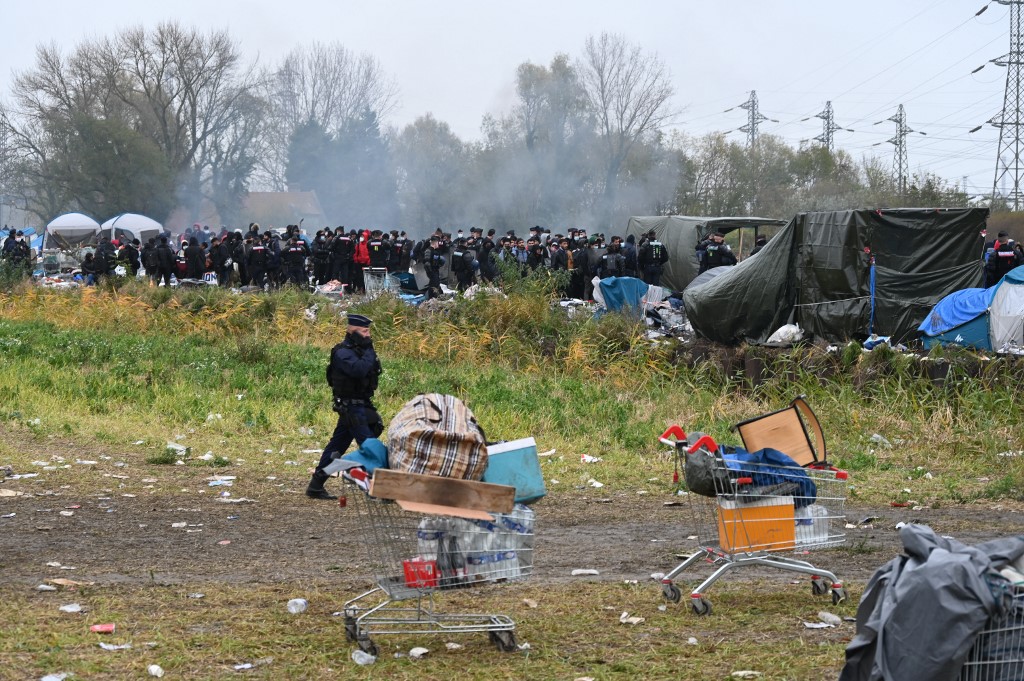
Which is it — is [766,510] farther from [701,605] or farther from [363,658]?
[363,658]

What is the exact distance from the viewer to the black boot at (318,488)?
9.09 m

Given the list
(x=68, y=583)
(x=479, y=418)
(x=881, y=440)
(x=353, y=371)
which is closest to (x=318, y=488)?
(x=353, y=371)

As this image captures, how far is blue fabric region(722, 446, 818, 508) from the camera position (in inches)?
231

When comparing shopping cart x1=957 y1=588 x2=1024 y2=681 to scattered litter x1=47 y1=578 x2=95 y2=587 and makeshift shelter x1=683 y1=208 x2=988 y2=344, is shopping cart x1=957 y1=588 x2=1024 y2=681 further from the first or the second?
makeshift shelter x1=683 y1=208 x2=988 y2=344

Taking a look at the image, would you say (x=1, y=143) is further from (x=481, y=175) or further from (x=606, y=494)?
(x=606, y=494)

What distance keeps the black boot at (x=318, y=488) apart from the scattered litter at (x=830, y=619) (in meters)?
4.59

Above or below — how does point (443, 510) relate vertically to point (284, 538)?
above

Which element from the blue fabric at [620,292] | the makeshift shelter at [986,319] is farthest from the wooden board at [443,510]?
the blue fabric at [620,292]

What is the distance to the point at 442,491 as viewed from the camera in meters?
5.02

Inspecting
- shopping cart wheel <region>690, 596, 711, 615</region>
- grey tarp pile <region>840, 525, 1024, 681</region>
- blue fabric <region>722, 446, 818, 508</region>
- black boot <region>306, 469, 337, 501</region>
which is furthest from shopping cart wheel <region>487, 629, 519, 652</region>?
black boot <region>306, 469, 337, 501</region>

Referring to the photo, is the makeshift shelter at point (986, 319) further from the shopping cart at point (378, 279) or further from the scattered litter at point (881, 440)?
the shopping cart at point (378, 279)

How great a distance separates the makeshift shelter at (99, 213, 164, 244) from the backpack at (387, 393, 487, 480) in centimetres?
4000

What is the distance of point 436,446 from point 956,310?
971 cm

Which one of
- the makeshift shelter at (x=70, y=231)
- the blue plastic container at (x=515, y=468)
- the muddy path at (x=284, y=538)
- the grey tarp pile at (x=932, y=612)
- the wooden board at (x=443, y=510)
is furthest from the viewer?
the makeshift shelter at (x=70, y=231)
